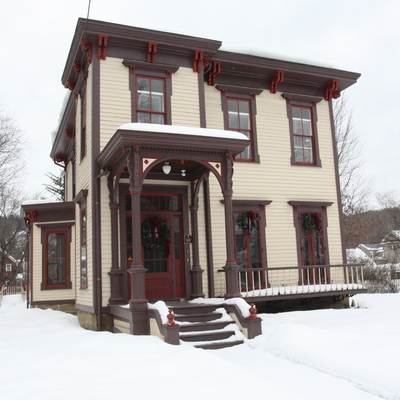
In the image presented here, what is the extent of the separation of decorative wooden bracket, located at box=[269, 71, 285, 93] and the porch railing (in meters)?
5.05

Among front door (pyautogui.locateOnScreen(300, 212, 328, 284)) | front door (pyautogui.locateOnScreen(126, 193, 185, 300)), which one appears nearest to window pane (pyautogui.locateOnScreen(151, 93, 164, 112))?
front door (pyautogui.locateOnScreen(126, 193, 185, 300))

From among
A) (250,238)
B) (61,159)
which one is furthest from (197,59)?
(61,159)

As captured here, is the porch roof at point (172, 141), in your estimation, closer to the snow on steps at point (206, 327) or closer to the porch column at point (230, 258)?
the porch column at point (230, 258)

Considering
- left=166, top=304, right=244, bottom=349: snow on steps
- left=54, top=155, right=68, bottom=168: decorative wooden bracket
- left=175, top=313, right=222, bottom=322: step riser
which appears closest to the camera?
left=166, top=304, right=244, bottom=349: snow on steps

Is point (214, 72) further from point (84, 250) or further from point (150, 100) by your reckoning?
point (84, 250)

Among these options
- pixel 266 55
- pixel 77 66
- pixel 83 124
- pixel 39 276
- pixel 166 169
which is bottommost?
pixel 39 276

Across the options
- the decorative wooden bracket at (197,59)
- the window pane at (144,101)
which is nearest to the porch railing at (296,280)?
the window pane at (144,101)

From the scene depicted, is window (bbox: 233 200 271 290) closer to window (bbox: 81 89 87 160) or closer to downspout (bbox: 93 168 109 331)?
downspout (bbox: 93 168 109 331)

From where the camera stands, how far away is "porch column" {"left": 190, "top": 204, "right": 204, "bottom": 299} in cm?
1098

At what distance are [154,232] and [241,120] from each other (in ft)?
13.7

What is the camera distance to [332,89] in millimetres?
13891

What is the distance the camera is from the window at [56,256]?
15406mm

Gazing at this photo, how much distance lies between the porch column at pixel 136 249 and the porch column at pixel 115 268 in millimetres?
1348

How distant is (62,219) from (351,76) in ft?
33.0
